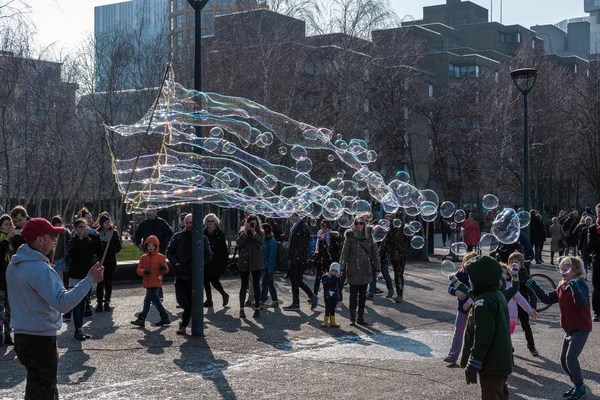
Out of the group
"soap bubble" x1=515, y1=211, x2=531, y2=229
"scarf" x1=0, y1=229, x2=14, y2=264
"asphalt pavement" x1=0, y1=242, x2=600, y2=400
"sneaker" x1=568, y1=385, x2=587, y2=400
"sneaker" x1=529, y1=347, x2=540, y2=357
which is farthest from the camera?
"soap bubble" x1=515, y1=211, x2=531, y2=229

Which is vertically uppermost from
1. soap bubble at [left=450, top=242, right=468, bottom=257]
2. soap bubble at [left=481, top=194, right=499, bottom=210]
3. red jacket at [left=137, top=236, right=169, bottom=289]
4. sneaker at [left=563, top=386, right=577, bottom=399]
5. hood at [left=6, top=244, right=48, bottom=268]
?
soap bubble at [left=481, top=194, right=499, bottom=210]

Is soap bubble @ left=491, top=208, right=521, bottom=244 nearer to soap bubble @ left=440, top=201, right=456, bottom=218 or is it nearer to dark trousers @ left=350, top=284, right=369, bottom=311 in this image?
soap bubble @ left=440, top=201, right=456, bottom=218

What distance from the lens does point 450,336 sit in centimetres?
1134

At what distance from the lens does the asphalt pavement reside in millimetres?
7906

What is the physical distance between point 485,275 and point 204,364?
13.2 ft

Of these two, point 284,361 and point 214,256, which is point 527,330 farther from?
point 214,256

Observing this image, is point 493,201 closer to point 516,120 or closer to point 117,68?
point 117,68

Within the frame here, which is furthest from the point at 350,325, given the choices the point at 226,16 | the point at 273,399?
the point at 226,16

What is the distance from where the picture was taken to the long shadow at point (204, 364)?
7984mm

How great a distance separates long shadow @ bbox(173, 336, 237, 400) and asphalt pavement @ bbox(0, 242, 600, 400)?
0.04 ft

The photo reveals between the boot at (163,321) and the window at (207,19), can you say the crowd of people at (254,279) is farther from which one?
the window at (207,19)

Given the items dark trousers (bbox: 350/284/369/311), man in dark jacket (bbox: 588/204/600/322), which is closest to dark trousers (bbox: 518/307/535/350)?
dark trousers (bbox: 350/284/369/311)

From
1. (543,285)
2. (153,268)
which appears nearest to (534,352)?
(153,268)

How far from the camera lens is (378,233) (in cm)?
1334
